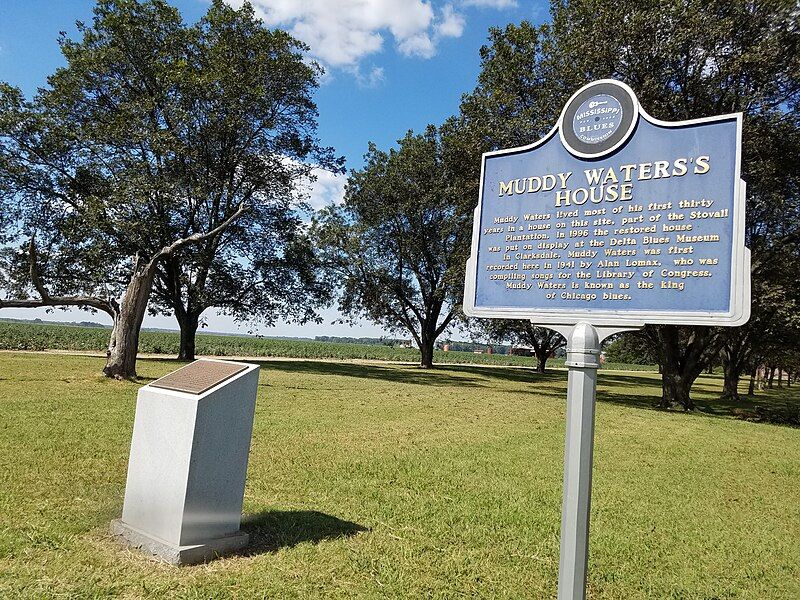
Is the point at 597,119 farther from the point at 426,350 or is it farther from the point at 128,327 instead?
the point at 426,350

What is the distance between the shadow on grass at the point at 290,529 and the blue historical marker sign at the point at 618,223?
246 cm

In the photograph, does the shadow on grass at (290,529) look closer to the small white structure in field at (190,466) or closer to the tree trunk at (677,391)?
the small white structure in field at (190,466)

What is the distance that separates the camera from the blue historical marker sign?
10.8 feet

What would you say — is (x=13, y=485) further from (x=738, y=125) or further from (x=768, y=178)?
(x=768, y=178)

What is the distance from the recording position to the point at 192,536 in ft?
13.8

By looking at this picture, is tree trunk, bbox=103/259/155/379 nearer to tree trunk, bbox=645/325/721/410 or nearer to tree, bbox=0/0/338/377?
tree, bbox=0/0/338/377

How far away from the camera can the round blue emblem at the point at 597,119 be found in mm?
3654

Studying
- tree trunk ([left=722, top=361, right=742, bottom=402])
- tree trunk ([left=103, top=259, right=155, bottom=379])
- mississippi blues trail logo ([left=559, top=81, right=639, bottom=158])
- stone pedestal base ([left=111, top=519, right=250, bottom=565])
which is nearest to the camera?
mississippi blues trail logo ([left=559, top=81, right=639, bottom=158])

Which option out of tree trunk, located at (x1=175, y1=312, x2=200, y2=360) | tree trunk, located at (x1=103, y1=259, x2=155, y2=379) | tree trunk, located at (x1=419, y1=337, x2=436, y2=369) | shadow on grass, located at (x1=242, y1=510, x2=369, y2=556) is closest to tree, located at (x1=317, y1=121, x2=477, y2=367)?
tree trunk, located at (x1=419, y1=337, x2=436, y2=369)

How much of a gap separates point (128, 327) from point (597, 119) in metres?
14.8

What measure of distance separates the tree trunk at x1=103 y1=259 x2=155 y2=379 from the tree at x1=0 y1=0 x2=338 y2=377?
6.85 m

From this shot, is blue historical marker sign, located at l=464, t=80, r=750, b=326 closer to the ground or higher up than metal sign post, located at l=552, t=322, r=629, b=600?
higher up

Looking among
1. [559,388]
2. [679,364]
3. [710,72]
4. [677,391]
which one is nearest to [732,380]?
[559,388]

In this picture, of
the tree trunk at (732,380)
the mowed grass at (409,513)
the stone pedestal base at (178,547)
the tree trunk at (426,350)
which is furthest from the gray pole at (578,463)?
the tree trunk at (426,350)
